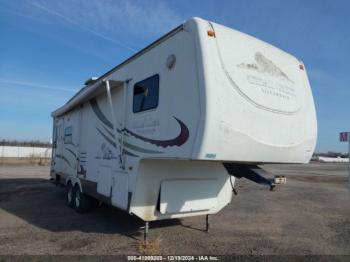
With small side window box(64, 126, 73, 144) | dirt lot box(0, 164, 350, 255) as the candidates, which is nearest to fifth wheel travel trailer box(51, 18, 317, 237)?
dirt lot box(0, 164, 350, 255)

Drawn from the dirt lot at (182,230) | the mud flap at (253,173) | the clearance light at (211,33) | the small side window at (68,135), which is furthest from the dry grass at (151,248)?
the small side window at (68,135)

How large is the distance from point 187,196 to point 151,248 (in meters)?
1.16

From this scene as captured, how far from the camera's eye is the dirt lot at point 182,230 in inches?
248

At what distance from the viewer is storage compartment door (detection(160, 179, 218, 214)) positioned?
21.3ft

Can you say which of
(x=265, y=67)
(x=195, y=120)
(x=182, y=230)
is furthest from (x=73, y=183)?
(x=265, y=67)

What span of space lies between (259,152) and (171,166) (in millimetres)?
1791

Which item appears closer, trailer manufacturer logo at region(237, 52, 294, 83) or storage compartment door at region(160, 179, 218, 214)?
Answer: trailer manufacturer logo at region(237, 52, 294, 83)

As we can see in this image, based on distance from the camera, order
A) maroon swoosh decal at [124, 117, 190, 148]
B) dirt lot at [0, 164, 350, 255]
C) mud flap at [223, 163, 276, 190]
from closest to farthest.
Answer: maroon swoosh decal at [124, 117, 190, 148], mud flap at [223, 163, 276, 190], dirt lot at [0, 164, 350, 255]

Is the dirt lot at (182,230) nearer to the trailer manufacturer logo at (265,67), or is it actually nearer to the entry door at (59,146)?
the entry door at (59,146)

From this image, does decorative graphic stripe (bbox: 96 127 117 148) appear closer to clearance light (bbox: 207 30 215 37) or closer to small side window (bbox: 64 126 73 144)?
small side window (bbox: 64 126 73 144)

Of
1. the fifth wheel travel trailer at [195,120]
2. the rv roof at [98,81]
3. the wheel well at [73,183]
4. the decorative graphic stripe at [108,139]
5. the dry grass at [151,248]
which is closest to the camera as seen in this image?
the fifth wheel travel trailer at [195,120]

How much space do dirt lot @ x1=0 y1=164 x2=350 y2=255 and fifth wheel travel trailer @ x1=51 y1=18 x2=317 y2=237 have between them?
0.65 m

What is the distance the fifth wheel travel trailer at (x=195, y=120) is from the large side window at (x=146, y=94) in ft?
0.06

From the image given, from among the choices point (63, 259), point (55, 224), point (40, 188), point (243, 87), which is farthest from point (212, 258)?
point (40, 188)
